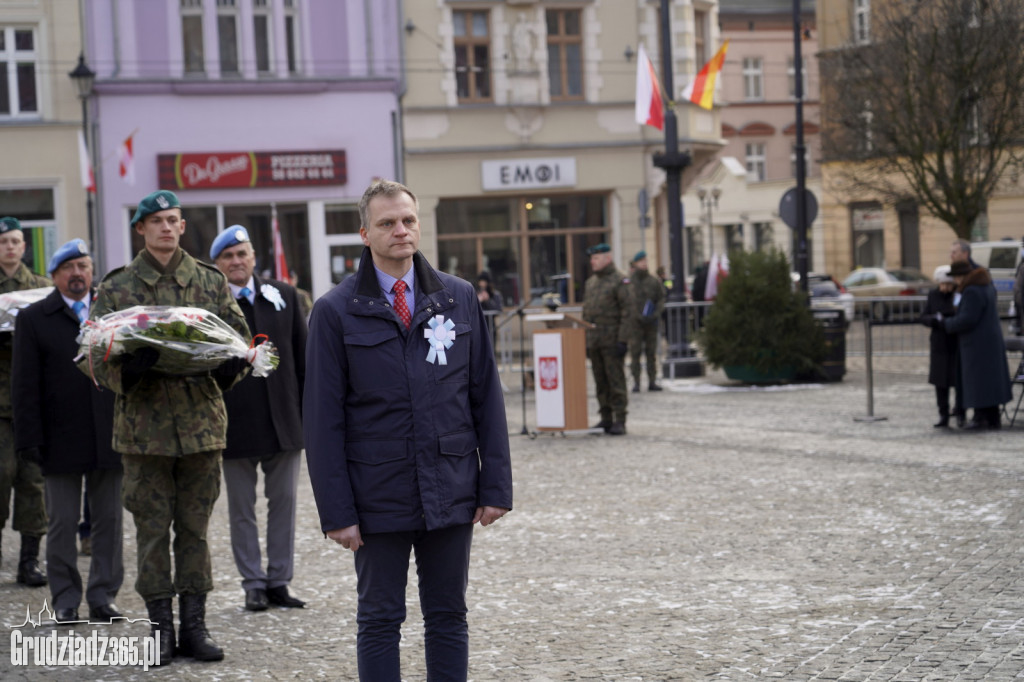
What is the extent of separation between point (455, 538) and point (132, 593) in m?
3.74

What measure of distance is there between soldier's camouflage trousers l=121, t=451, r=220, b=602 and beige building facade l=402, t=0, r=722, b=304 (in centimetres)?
2406

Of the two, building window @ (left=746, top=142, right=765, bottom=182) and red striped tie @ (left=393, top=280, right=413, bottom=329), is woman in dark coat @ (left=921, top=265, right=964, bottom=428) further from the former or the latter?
building window @ (left=746, top=142, right=765, bottom=182)

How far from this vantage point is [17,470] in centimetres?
848

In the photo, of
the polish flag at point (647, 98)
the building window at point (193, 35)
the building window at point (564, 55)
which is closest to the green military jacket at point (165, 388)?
the polish flag at point (647, 98)

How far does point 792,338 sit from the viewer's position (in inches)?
762

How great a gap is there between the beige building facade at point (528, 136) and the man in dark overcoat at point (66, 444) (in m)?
23.1

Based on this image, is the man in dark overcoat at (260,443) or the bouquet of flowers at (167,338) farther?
the man in dark overcoat at (260,443)

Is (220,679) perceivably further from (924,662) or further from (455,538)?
(924,662)

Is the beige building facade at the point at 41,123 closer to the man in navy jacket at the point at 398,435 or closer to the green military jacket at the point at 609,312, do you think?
the green military jacket at the point at 609,312

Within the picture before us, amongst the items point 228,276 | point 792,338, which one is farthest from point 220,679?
point 792,338

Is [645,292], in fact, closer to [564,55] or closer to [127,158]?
[127,158]

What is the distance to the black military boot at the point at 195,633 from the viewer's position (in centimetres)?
627

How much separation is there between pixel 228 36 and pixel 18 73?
4239mm

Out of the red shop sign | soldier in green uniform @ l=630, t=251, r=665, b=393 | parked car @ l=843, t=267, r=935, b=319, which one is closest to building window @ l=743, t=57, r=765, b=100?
parked car @ l=843, t=267, r=935, b=319
